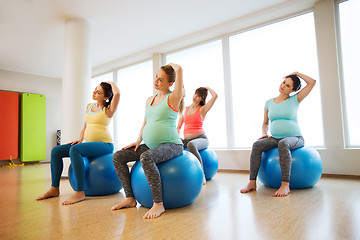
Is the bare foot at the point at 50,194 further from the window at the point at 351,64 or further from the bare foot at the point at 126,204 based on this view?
the window at the point at 351,64

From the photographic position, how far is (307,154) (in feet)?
8.16

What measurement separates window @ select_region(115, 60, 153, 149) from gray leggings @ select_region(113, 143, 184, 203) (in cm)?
402

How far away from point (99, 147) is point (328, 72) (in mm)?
3158

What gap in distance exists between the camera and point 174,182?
1.81 metres

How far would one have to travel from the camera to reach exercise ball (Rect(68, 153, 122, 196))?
96.0 inches

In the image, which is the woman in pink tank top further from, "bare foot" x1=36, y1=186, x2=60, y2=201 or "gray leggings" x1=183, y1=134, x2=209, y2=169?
"bare foot" x1=36, y1=186, x2=60, y2=201

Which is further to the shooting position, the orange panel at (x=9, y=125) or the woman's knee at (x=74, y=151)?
the orange panel at (x=9, y=125)

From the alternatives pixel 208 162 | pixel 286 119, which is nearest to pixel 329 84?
pixel 286 119

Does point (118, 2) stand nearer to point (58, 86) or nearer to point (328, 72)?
point (328, 72)

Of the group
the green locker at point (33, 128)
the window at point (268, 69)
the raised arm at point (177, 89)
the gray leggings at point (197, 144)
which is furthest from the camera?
the green locker at point (33, 128)

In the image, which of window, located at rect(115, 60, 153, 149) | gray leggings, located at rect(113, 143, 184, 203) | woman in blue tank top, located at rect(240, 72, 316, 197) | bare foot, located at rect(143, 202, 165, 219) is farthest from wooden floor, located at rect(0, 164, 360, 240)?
window, located at rect(115, 60, 153, 149)

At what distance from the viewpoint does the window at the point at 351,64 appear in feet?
10.9

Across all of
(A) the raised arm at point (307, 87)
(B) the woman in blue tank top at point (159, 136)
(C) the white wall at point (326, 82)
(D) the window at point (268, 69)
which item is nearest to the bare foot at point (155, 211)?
A: (B) the woman in blue tank top at point (159, 136)

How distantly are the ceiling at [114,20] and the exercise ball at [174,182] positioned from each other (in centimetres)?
278
